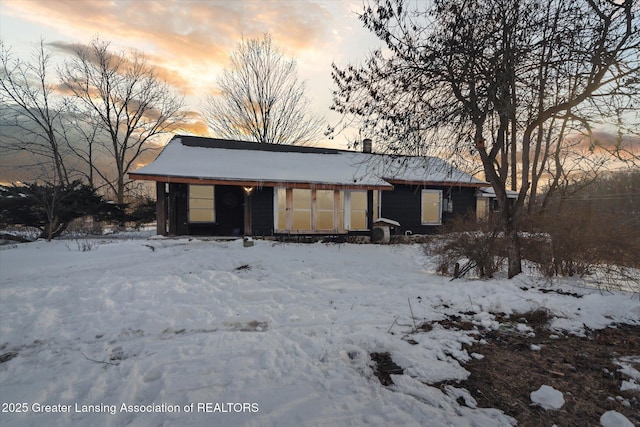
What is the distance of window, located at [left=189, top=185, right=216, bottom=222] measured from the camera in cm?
1250

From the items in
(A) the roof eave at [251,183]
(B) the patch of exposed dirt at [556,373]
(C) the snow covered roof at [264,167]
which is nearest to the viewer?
(B) the patch of exposed dirt at [556,373]

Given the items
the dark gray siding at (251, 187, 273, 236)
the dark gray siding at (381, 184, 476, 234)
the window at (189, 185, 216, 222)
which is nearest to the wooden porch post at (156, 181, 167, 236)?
the window at (189, 185, 216, 222)

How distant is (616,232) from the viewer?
555 cm

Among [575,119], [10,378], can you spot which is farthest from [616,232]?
[10,378]

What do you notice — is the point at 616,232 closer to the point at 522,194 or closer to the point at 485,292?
the point at 522,194

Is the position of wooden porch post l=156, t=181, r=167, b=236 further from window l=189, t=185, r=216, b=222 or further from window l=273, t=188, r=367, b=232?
window l=273, t=188, r=367, b=232

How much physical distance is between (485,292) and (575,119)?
11.7 feet

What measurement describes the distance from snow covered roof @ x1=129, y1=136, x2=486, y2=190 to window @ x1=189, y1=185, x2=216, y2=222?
1.13 m

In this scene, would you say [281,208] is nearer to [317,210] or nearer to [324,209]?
[317,210]

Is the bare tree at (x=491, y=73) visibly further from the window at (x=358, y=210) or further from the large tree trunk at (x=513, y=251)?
the window at (x=358, y=210)

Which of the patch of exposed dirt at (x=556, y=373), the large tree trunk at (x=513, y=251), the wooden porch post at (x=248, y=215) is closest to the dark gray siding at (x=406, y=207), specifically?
the wooden porch post at (x=248, y=215)

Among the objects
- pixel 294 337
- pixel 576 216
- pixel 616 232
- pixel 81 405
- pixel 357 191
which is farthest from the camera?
pixel 357 191

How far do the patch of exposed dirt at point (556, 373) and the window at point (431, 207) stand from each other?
12.1 meters

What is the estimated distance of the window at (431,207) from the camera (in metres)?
15.7
